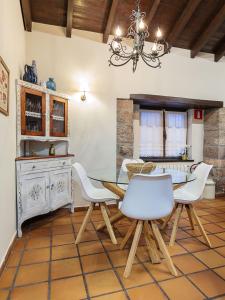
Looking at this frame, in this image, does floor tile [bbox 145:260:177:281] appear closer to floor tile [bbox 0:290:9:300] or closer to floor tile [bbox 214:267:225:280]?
floor tile [bbox 214:267:225:280]

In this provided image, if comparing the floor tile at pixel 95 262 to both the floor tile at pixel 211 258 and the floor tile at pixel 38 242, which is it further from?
the floor tile at pixel 211 258

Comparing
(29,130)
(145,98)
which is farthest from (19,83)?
(145,98)

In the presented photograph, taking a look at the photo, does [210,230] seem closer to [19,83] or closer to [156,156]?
[156,156]

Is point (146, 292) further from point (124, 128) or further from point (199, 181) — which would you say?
point (124, 128)

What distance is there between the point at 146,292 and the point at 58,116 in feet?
8.54

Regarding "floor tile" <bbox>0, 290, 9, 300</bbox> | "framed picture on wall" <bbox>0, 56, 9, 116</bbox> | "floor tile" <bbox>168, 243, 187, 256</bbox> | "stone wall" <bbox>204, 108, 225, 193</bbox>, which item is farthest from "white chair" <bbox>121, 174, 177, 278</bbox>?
"stone wall" <bbox>204, 108, 225, 193</bbox>

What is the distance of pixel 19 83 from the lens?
261cm

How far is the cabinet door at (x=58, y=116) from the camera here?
3160mm

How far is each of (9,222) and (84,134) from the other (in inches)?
73.3

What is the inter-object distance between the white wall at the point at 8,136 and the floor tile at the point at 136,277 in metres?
1.13

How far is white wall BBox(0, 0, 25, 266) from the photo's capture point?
1.97 meters

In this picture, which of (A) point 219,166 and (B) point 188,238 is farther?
(A) point 219,166

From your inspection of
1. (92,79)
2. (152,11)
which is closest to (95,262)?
(92,79)

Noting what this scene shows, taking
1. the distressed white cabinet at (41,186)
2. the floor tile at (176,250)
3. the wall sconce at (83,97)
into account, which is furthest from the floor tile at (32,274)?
the wall sconce at (83,97)
